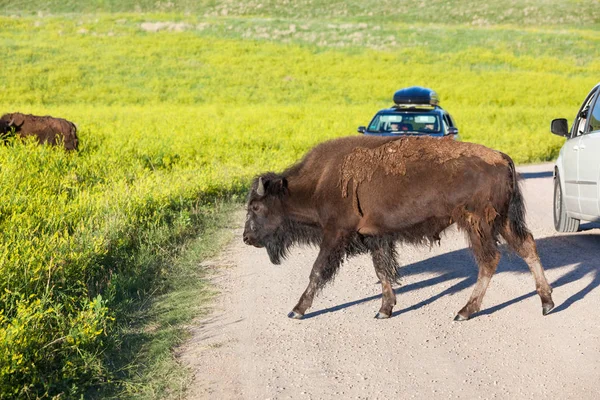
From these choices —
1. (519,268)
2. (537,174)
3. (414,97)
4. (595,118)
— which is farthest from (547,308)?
(537,174)

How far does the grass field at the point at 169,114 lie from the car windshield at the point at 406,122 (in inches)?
99.0

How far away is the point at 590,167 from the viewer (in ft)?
29.1

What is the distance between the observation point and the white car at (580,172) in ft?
28.8

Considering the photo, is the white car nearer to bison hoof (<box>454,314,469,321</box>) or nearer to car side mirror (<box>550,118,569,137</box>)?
car side mirror (<box>550,118,569,137</box>)

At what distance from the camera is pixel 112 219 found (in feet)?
29.6

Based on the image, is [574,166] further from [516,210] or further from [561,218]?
[516,210]

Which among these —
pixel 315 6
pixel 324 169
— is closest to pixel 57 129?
pixel 324 169

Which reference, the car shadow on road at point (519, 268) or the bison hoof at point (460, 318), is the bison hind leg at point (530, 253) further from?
the bison hoof at point (460, 318)

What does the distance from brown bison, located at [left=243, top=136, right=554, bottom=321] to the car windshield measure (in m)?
8.65

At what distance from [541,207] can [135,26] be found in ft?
208

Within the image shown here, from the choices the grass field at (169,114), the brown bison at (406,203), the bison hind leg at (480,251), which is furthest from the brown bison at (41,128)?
the bison hind leg at (480,251)

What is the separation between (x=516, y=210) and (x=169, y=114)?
2640cm

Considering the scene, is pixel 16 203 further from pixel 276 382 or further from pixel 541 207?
pixel 541 207

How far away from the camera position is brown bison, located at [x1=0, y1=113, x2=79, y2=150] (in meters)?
17.2
